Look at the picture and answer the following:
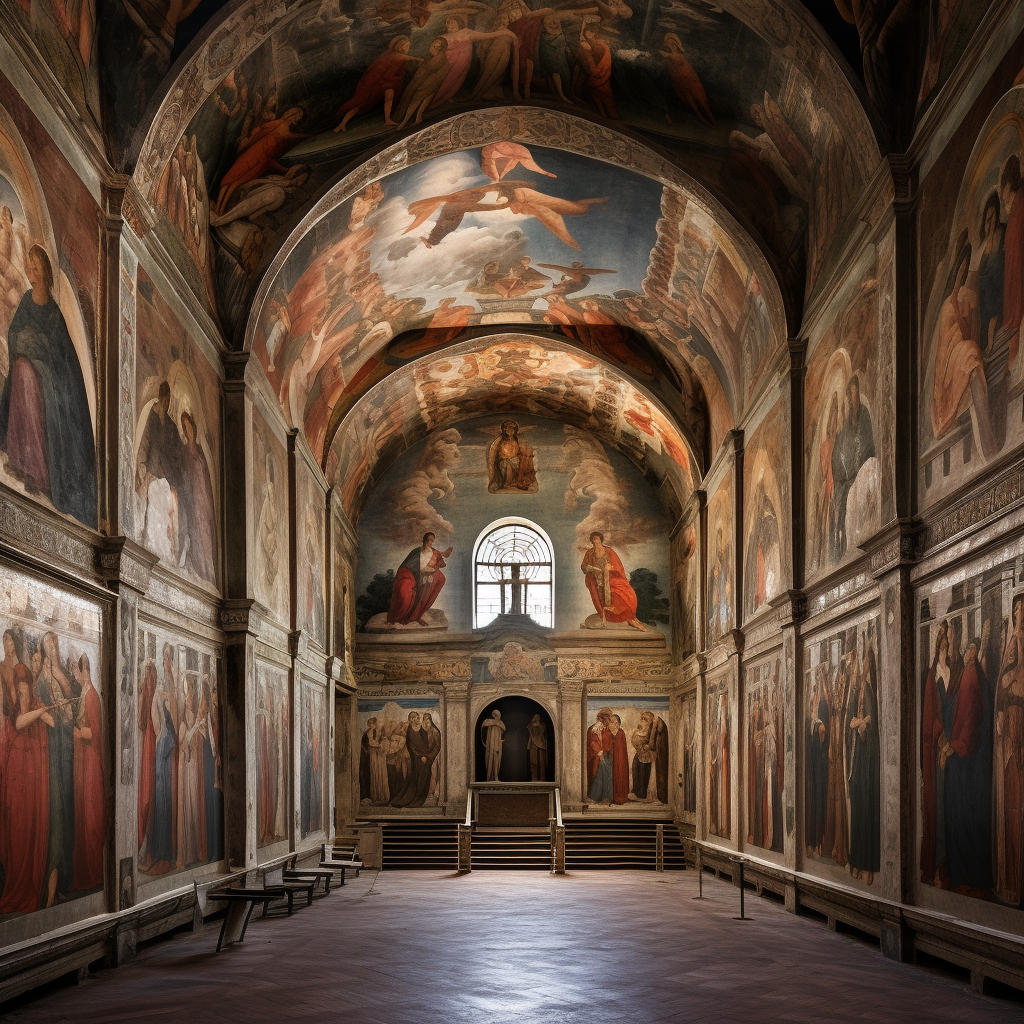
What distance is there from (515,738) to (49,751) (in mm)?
23614

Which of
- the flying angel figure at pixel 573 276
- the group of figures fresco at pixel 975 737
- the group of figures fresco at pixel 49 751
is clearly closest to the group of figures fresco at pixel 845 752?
the group of figures fresco at pixel 975 737

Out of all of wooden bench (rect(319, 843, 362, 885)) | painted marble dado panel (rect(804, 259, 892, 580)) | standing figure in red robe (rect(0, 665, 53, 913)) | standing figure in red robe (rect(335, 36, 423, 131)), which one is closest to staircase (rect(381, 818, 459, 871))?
wooden bench (rect(319, 843, 362, 885))

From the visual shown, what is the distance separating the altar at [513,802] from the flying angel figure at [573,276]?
1387 cm

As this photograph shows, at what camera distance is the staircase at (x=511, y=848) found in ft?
91.4

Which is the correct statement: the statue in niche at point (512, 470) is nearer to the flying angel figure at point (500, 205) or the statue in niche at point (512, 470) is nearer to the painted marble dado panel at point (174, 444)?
the flying angel figure at point (500, 205)

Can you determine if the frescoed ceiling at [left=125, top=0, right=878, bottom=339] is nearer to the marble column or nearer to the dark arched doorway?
the marble column

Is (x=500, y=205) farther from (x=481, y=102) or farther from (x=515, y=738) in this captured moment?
(x=515, y=738)

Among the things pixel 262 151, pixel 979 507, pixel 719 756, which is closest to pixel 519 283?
pixel 262 151

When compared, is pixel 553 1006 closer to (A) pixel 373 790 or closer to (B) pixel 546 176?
(B) pixel 546 176

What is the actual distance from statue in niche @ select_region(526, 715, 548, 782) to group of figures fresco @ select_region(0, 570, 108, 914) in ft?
70.4

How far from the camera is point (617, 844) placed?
29.8 m

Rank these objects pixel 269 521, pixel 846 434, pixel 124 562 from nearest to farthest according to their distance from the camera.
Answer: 1. pixel 124 562
2. pixel 846 434
3. pixel 269 521

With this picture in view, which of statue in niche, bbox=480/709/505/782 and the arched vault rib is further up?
the arched vault rib

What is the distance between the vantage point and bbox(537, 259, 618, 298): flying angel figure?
79.6 ft
